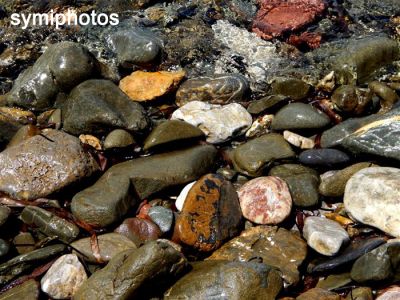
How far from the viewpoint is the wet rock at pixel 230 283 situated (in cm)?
398

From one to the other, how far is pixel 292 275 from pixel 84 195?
219 cm

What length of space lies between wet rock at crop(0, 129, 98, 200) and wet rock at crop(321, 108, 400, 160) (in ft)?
8.95

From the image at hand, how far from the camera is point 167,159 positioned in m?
5.43

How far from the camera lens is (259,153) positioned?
548cm

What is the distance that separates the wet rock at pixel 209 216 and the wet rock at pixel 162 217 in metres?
0.11

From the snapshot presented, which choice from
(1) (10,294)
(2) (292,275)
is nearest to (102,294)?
(1) (10,294)

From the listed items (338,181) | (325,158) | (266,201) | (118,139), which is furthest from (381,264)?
(118,139)

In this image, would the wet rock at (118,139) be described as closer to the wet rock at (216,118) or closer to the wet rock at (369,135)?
the wet rock at (216,118)

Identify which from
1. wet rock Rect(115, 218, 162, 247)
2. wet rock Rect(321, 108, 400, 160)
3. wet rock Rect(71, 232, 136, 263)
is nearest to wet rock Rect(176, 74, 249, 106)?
wet rock Rect(321, 108, 400, 160)

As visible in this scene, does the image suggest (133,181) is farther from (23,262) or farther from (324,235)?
(324,235)

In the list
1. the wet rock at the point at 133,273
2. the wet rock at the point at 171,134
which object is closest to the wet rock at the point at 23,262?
the wet rock at the point at 133,273

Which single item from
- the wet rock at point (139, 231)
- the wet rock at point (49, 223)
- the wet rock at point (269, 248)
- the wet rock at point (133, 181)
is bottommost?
the wet rock at point (269, 248)

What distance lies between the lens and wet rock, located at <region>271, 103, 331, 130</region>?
5.68 meters

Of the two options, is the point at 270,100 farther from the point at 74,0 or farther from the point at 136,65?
the point at 74,0
